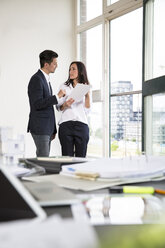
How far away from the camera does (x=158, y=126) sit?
2471 mm

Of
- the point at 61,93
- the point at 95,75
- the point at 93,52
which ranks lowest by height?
the point at 61,93

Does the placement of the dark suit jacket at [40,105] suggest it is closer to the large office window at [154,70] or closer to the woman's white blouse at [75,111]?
the woman's white blouse at [75,111]

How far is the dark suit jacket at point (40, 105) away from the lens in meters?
2.77

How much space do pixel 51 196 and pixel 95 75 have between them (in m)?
4.05

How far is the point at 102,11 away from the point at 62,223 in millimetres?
4349

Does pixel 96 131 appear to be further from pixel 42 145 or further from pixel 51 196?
pixel 51 196

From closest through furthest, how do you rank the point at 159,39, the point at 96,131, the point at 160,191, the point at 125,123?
the point at 160,191 < the point at 159,39 < the point at 125,123 < the point at 96,131

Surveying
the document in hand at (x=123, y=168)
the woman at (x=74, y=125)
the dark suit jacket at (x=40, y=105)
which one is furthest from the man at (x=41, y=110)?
the document in hand at (x=123, y=168)

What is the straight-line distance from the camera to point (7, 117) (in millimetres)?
4453

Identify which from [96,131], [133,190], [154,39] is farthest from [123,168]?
[96,131]

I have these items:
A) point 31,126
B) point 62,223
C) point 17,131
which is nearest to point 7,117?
point 17,131

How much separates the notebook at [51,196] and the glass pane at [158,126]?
193 centimetres

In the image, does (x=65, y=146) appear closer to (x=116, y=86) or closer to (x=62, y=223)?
(x=116, y=86)

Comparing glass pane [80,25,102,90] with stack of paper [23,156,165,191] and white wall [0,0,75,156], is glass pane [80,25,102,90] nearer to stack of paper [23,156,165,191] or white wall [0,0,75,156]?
white wall [0,0,75,156]
